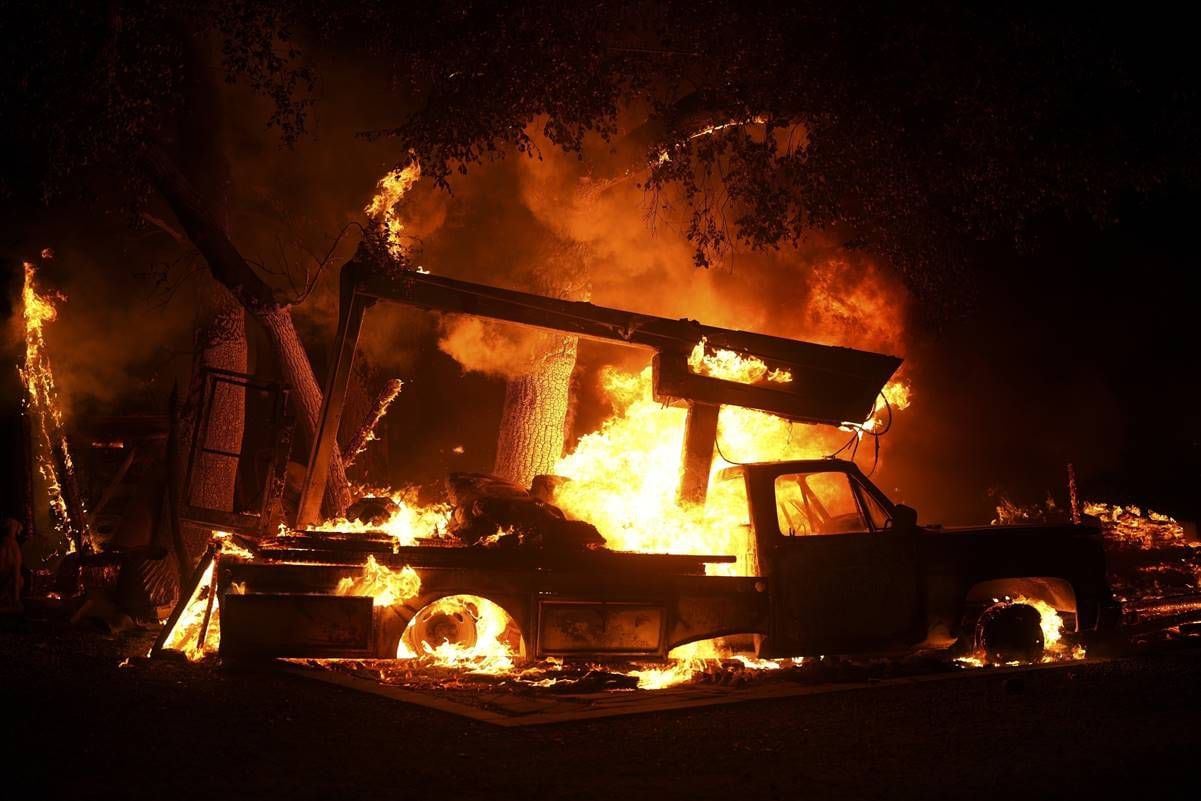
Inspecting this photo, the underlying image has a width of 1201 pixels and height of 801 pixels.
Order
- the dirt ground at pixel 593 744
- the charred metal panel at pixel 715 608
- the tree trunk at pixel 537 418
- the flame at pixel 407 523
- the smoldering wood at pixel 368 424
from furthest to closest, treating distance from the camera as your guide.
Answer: the tree trunk at pixel 537 418
the smoldering wood at pixel 368 424
the flame at pixel 407 523
the charred metal panel at pixel 715 608
the dirt ground at pixel 593 744

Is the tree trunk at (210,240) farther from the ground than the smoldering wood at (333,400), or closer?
farther from the ground

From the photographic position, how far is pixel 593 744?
6.57 m

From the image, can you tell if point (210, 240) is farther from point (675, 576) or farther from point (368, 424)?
point (675, 576)

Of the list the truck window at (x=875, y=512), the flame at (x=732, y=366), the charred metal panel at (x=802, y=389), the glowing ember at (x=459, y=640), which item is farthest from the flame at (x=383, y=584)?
the truck window at (x=875, y=512)

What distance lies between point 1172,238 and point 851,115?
1573cm

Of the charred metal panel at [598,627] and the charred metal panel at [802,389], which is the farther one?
the charred metal panel at [802,389]

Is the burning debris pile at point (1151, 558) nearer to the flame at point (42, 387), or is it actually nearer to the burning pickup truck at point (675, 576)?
the burning pickup truck at point (675, 576)

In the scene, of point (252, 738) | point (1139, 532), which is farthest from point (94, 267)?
point (1139, 532)

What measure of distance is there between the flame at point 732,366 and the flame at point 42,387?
11.3 metres

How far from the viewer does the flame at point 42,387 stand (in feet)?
57.7

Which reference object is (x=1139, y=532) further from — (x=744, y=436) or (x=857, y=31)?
(x=857, y=31)

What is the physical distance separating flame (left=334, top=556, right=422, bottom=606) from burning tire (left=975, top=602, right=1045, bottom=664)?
5000 millimetres

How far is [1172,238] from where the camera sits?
2441cm

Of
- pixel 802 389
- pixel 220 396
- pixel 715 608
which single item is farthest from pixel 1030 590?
pixel 220 396
